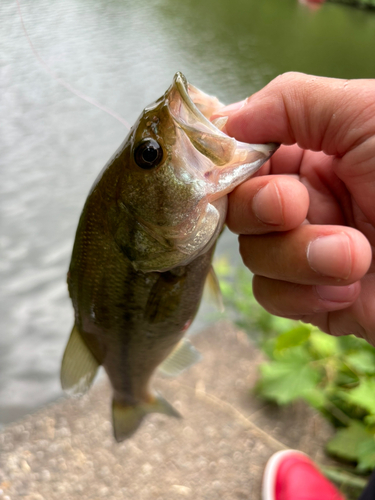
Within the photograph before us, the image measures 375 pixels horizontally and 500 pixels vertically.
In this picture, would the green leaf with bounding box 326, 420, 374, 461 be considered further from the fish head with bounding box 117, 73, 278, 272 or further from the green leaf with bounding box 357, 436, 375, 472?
the fish head with bounding box 117, 73, 278, 272

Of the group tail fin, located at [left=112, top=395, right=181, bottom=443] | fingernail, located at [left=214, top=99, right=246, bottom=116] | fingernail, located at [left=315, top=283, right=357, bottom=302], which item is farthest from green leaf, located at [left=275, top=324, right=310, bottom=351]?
fingernail, located at [left=214, top=99, right=246, bottom=116]

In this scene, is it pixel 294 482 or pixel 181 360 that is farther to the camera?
pixel 294 482

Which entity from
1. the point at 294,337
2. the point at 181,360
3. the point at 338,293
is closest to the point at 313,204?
the point at 338,293

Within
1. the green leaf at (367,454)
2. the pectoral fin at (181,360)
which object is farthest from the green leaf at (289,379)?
the pectoral fin at (181,360)

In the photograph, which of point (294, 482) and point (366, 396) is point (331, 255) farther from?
point (294, 482)

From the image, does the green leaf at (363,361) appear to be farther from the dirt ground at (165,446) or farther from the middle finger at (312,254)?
→ the middle finger at (312,254)

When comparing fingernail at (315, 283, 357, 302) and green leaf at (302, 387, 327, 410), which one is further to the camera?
green leaf at (302, 387, 327, 410)
